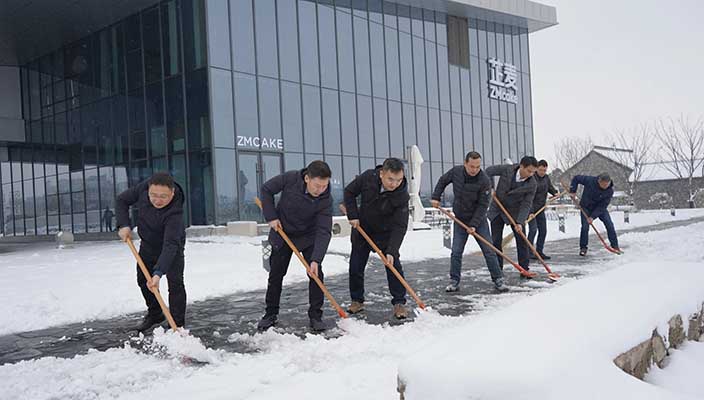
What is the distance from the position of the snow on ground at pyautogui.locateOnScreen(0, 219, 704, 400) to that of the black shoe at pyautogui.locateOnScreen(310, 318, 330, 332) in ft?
0.58

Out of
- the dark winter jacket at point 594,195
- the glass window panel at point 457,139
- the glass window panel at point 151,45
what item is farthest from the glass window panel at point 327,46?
the dark winter jacket at point 594,195

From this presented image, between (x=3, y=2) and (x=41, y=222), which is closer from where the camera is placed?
(x=3, y=2)

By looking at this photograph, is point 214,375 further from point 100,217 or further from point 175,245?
point 100,217

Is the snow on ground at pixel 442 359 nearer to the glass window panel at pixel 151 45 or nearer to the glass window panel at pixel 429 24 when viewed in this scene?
the glass window panel at pixel 151 45

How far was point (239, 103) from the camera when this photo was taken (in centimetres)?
1788

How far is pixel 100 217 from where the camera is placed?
22.1 metres

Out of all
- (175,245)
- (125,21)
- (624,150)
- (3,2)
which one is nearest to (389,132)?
(125,21)

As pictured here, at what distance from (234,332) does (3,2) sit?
1953 cm

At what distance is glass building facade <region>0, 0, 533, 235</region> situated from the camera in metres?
17.7

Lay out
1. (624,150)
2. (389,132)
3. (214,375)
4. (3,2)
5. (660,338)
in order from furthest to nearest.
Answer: (624,150) < (389,132) < (3,2) < (214,375) < (660,338)

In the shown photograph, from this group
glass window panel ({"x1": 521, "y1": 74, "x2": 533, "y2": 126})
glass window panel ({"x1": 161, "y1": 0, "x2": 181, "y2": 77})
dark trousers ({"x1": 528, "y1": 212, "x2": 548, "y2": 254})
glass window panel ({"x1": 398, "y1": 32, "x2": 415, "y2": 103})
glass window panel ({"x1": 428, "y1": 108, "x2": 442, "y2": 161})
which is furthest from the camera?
glass window panel ({"x1": 521, "y1": 74, "x2": 533, "y2": 126})

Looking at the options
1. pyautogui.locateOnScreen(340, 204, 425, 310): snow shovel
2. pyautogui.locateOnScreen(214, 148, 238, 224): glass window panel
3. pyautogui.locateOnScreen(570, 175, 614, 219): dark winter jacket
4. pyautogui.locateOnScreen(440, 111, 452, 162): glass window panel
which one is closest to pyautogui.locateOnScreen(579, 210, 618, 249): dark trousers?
pyautogui.locateOnScreen(570, 175, 614, 219): dark winter jacket

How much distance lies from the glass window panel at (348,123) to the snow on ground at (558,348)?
17.8 metres

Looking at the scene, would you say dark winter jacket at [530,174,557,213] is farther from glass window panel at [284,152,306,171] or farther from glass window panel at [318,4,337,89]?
glass window panel at [318,4,337,89]
